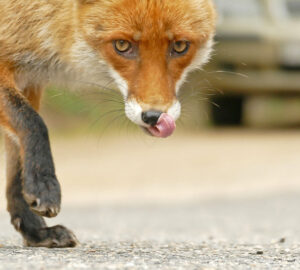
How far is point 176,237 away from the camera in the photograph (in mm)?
6691

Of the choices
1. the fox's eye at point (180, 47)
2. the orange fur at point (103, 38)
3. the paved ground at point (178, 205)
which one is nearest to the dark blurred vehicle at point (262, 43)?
the paved ground at point (178, 205)

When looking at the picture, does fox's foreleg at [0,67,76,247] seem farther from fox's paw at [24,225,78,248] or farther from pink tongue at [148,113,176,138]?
pink tongue at [148,113,176,138]

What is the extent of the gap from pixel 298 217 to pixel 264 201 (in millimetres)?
1809

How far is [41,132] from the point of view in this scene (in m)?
5.16

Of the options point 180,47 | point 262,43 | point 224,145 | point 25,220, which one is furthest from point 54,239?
point 262,43

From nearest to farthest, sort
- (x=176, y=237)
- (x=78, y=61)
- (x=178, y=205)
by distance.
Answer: (x=78, y=61) < (x=176, y=237) < (x=178, y=205)

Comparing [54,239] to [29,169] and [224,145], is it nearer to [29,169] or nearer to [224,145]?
[29,169]

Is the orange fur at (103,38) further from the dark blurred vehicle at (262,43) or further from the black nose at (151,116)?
the dark blurred vehicle at (262,43)

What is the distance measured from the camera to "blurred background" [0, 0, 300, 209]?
11.9 m

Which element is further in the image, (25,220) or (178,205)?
(178,205)

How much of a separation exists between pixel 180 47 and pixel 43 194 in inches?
58.2

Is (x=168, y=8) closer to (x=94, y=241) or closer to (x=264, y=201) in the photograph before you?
(x=94, y=241)

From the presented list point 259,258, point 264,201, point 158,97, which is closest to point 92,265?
point 259,258

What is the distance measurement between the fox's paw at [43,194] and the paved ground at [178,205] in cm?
28
